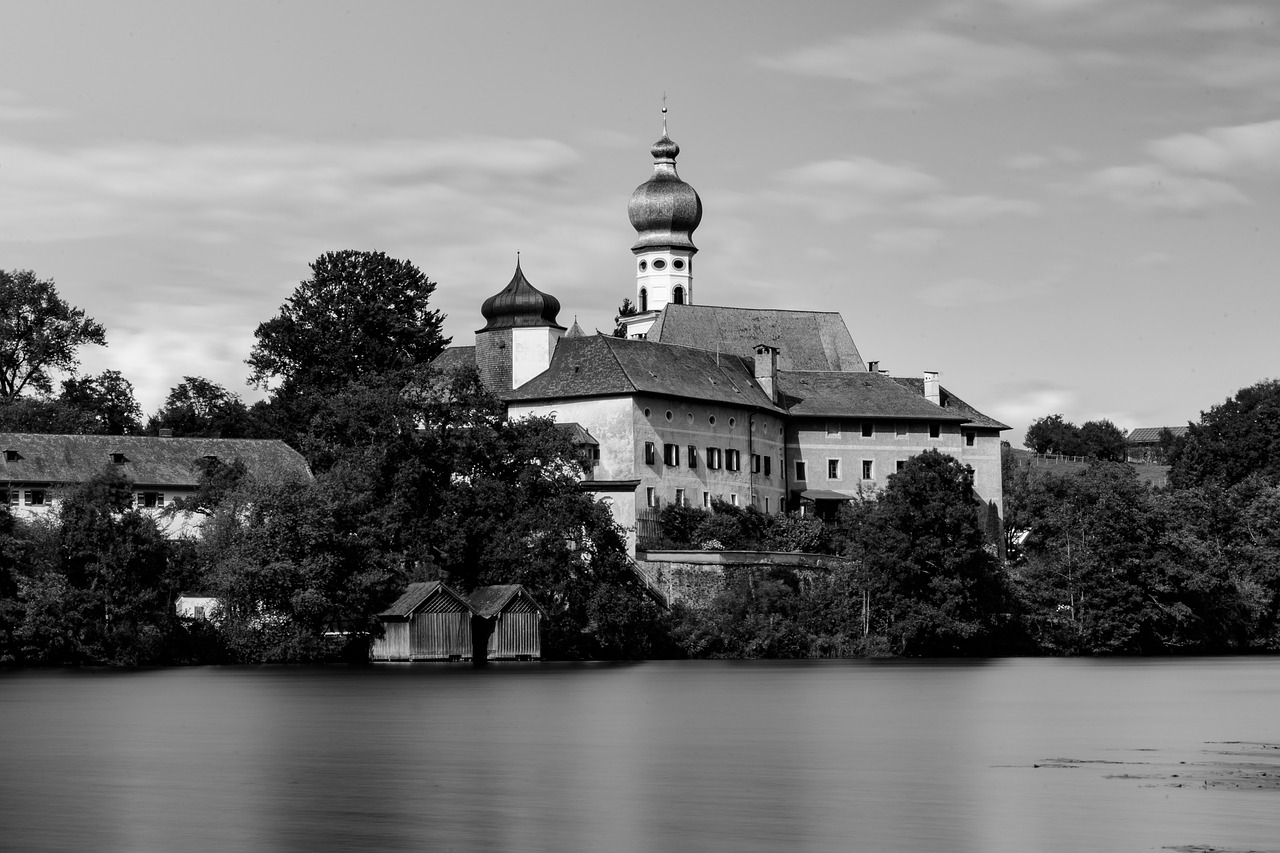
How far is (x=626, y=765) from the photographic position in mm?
28953

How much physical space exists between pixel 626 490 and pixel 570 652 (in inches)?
484

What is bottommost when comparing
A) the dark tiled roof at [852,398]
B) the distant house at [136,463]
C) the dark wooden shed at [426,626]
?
the dark wooden shed at [426,626]

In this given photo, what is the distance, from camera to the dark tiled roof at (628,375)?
82375mm

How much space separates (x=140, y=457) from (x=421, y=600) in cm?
2379

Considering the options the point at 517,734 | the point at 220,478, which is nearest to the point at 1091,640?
the point at 220,478

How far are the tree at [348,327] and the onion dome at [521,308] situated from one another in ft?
17.2

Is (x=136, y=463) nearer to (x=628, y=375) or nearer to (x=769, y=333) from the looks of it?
(x=628, y=375)

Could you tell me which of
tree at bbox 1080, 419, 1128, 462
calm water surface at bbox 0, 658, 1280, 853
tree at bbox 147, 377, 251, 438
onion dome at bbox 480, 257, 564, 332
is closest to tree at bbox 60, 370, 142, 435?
tree at bbox 147, 377, 251, 438

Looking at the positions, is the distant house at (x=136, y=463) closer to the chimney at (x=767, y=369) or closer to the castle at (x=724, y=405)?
the castle at (x=724, y=405)

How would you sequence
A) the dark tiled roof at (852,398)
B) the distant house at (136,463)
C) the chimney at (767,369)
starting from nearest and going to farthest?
the distant house at (136,463) → the dark tiled roof at (852,398) → the chimney at (767,369)

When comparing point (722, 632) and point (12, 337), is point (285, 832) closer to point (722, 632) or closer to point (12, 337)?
point (722, 632)
